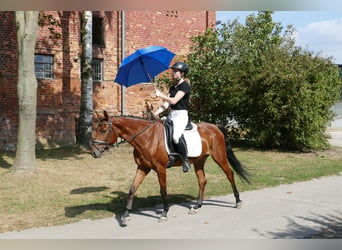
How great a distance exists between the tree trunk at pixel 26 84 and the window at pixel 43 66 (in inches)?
287

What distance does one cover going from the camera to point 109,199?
8.52 meters

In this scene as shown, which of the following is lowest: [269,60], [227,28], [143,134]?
[143,134]

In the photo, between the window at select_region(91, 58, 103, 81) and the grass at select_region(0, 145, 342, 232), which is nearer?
the grass at select_region(0, 145, 342, 232)

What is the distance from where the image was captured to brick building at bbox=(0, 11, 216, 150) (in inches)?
699

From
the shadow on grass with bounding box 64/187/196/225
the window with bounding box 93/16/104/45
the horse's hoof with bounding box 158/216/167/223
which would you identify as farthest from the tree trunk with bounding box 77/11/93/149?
the horse's hoof with bounding box 158/216/167/223

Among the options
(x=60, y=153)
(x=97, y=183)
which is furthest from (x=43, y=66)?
(x=97, y=183)

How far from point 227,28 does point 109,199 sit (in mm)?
14754

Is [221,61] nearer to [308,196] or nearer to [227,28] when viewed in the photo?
[227,28]

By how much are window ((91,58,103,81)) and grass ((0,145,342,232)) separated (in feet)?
17.3

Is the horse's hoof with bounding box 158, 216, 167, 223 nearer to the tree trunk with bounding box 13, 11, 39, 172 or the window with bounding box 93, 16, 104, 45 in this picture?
the tree trunk with bounding box 13, 11, 39, 172

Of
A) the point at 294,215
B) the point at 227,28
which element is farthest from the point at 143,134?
the point at 227,28

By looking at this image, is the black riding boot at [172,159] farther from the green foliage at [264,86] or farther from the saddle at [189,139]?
the green foliage at [264,86]

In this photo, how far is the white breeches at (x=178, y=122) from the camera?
7.04 meters

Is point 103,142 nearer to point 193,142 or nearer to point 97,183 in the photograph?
point 193,142
